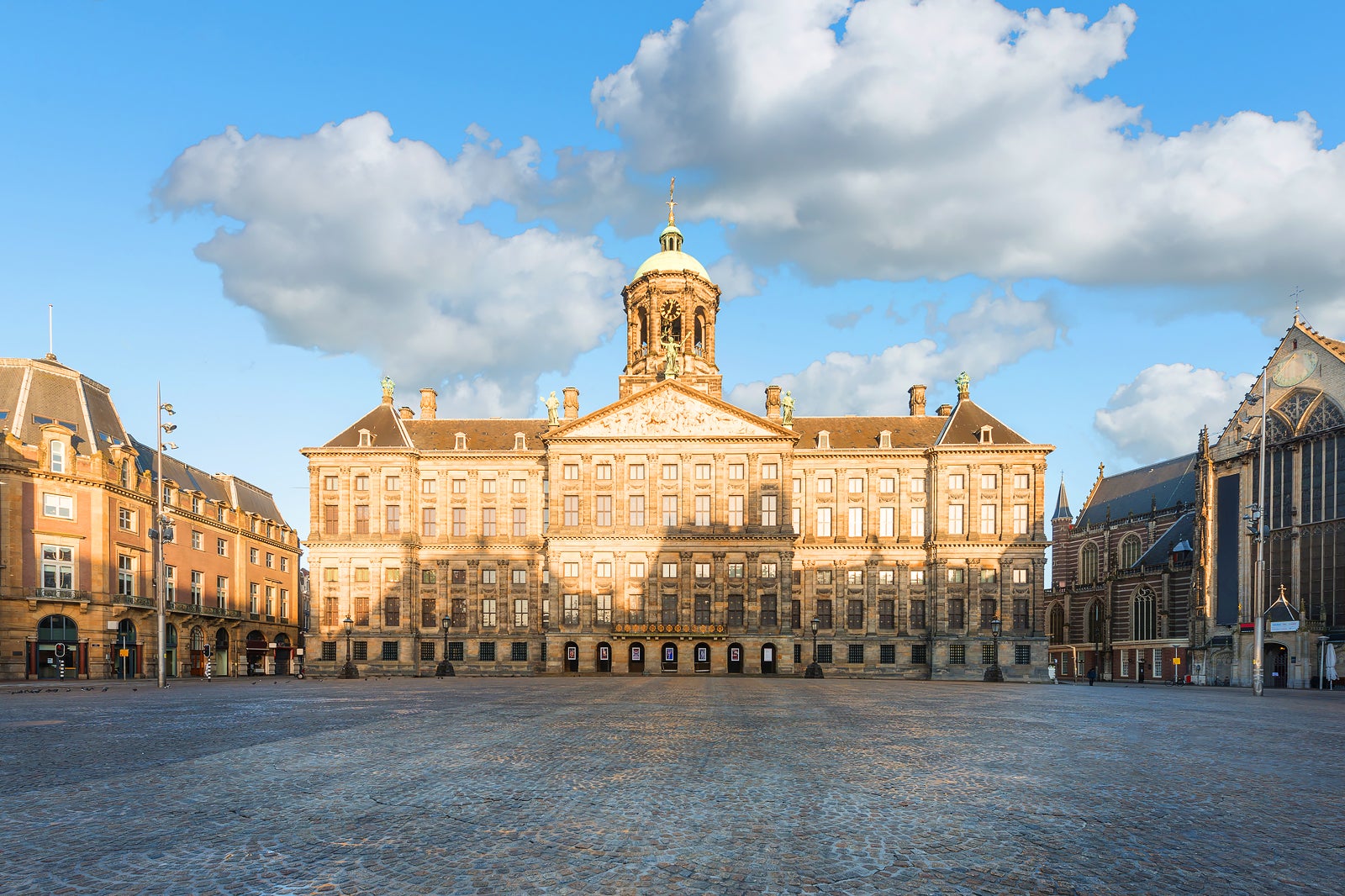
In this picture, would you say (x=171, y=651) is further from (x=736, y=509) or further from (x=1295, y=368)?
(x=1295, y=368)

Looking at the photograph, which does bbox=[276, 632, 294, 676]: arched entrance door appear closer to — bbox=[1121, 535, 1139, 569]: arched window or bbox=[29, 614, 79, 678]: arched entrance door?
bbox=[29, 614, 79, 678]: arched entrance door

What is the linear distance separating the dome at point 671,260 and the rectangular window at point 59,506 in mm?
44820

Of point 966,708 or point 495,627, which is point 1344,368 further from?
point 495,627

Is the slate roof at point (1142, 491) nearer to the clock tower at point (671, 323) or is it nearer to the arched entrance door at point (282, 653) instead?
the clock tower at point (671, 323)

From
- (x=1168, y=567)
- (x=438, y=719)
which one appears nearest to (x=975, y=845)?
(x=438, y=719)

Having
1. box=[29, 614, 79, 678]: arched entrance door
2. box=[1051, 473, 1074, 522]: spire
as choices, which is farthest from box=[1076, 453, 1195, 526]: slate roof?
box=[29, 614, 79, 678]: arched entrance door

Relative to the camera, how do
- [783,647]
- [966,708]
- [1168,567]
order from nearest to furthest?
[966,708]
[783,647]
[1168,567]

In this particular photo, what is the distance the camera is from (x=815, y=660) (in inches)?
2788

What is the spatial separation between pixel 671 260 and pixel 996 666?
41606 millimetres

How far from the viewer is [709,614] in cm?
7069

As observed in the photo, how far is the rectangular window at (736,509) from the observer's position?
234 feet

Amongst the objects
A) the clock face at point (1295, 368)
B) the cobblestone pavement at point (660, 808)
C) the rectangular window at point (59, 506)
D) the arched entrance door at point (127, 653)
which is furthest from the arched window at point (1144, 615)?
the rectangular window at point (59, 506)

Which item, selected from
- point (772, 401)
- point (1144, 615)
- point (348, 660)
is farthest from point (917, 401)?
point (348, 660)

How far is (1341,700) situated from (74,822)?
163ft
